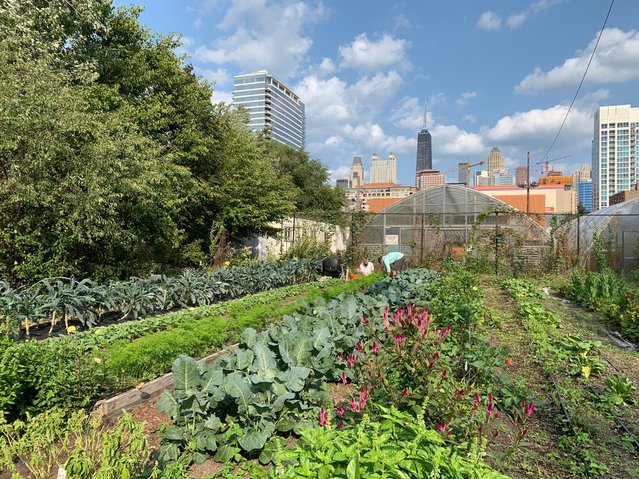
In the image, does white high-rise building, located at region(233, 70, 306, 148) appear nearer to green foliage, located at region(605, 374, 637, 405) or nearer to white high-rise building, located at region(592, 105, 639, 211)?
white high-rise building, located at region(592, 105, 639, 211)

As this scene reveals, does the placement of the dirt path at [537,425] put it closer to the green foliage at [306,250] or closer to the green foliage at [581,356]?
the green foliage at [581,356]

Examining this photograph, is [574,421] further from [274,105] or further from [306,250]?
[274,105]

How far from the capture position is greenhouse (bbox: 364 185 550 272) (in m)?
15.3

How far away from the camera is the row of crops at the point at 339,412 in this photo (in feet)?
5.57

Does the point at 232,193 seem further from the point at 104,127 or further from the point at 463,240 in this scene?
the point at 463,240

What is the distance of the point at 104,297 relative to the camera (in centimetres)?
638

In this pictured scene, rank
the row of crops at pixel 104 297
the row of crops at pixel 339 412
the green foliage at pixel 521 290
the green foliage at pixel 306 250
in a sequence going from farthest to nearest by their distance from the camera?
1. the green foliage at pixel 306 250
2. the green foliage at pixel 521 290
3. the row of crops at pixel 104 297
4. the row of crops at pixel 339 412

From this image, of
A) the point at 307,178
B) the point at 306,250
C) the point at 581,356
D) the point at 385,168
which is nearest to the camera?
the point at 581,356

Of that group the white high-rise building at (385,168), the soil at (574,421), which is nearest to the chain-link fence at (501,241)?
the soil at (574,421)

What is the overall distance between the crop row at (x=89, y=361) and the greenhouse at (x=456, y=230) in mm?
12461

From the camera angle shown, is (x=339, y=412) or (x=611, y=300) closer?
(x=339, y=412)

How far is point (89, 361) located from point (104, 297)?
309 cm

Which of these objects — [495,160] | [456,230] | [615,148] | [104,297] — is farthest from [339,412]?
[495,160]

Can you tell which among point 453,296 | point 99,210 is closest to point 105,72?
point 99,210
